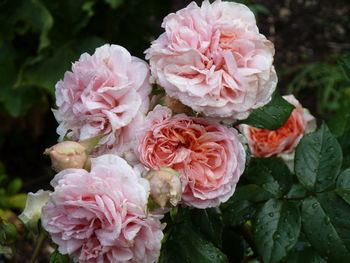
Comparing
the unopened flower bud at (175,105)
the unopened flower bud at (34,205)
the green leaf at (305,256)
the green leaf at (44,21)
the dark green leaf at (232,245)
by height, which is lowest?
the green leaf at (44,21)

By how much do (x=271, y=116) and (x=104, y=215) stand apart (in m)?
0.32

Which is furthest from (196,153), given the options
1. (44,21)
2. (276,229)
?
(44,21)

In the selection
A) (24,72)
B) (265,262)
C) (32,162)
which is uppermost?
(265,262)

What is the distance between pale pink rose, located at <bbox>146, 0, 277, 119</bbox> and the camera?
2.39 feet

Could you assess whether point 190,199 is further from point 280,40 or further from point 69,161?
point 280,40

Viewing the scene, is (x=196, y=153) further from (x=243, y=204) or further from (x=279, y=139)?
(x=279, y=139)

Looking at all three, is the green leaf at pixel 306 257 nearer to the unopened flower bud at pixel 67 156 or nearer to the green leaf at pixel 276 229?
the green leaf at pixel 276 229

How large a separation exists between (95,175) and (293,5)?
106 inches

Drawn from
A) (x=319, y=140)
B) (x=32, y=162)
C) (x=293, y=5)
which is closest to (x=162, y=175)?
(x=319, y=140)

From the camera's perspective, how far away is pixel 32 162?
253 centimetres

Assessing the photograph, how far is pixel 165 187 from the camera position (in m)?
0.68

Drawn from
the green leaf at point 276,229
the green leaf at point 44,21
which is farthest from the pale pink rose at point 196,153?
the green leaf at point 44,21

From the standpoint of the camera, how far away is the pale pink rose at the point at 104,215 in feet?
2.24

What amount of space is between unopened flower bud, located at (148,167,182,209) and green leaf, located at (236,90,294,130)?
0.71ft
